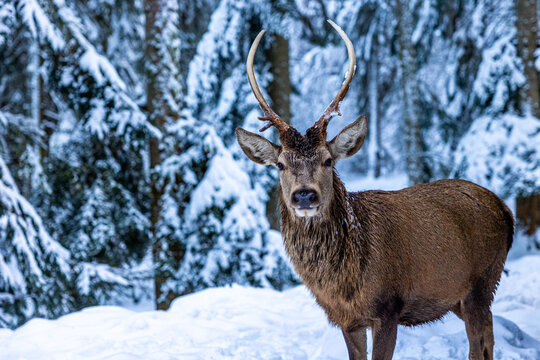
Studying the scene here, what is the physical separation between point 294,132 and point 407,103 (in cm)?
756

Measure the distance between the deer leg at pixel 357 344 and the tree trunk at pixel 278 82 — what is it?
5.82 m

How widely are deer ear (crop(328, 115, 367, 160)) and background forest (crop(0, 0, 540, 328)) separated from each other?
4.00 m

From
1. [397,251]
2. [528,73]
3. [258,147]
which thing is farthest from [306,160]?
[528,73]

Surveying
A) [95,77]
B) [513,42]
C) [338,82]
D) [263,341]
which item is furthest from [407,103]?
[263,341]

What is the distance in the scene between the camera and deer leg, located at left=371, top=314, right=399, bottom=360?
366 cm

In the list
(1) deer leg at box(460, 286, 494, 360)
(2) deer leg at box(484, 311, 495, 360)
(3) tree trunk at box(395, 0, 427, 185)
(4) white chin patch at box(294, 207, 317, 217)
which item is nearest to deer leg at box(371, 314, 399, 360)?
(4) white chin patch at box(294, 207, 317, 217)

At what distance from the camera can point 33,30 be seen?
7.23 meters

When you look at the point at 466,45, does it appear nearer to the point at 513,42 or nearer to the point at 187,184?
the point at 513,42

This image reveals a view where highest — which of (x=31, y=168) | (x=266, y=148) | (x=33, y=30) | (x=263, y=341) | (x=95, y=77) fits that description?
(x=33, y=30)

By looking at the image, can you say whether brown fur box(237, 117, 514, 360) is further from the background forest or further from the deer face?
the background forest

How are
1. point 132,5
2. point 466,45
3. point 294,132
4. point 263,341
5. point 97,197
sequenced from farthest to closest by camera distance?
point 132,5 → point 466,45 → point 97,197 → point 263,341 → point 294,132

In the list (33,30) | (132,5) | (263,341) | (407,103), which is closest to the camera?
(263,341)

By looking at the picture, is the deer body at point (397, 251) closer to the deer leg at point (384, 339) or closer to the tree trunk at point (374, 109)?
the deer leg at point (384, 339)

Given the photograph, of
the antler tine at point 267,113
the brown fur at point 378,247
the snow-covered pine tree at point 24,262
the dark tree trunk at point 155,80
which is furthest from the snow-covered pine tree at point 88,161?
the brown fur at point 378,247
